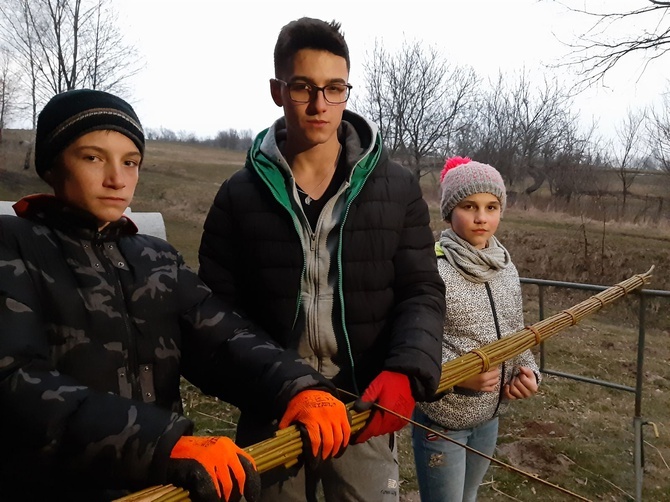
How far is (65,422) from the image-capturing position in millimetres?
1040

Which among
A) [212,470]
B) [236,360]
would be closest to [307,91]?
[236,360]

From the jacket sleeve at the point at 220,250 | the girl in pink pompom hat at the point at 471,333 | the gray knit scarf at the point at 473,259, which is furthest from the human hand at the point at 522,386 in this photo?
the jacket sleeve at the point at 220,250

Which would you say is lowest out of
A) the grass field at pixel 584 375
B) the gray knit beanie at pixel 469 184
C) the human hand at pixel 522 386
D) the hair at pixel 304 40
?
the grass field at pixel 584 375

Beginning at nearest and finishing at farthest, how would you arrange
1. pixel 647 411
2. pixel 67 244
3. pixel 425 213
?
pixel 67 244 < pixel 425 213 < pixel 647 411

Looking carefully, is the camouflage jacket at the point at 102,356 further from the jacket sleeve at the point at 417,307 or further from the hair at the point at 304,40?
the hair at the point at 304,40

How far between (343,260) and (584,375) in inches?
219

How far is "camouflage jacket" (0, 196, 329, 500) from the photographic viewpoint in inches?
40.8

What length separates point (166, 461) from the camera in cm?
104

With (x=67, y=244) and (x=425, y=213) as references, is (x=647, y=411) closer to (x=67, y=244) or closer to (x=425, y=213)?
(x=425, y=213)

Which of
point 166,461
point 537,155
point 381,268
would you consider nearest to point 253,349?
point 166,461

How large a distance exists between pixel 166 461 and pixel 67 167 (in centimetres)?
74

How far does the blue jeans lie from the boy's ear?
4.35ft

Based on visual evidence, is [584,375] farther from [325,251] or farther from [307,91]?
[307,91]

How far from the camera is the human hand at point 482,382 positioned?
1985 millimetres
